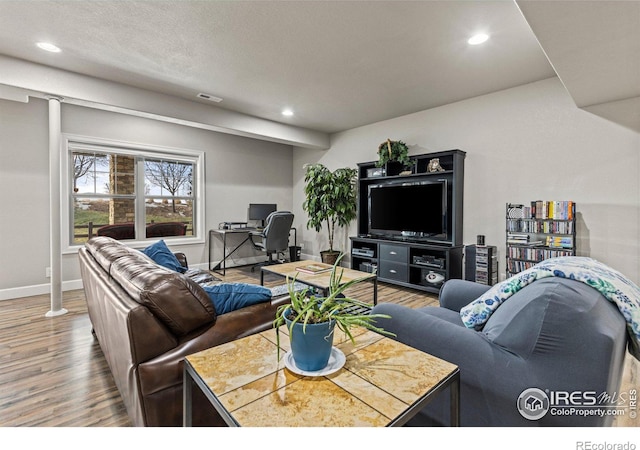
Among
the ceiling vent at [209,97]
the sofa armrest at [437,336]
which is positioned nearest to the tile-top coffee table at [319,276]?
the sofa armrest at [437,336]

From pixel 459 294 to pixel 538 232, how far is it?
170 centimetres

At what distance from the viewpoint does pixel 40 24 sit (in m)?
2.29

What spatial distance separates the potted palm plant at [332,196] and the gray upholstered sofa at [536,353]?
3798mm

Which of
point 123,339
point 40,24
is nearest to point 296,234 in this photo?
point 40,24

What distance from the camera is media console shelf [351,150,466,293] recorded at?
378 cm

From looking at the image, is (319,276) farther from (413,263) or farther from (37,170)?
(37,170)

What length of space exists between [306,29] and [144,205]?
3.62m

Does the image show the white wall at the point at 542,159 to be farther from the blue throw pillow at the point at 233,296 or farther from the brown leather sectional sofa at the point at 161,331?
the brown leather sectional sofa at the point at 161,331

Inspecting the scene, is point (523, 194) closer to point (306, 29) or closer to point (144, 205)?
point (306, 29)

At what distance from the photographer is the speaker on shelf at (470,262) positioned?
3.49m

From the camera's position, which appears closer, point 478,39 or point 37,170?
point 478,39

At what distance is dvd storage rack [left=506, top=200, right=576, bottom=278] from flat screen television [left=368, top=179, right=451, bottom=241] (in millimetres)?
792

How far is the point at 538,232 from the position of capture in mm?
3041

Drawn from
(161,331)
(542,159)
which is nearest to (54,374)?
(161,331)
